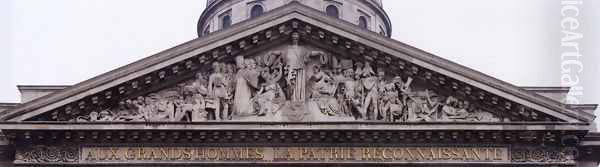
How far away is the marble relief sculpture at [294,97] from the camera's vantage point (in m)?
29.8

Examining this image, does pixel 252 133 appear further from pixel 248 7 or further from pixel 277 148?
pixel 248 7

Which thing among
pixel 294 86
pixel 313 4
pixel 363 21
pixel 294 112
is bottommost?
pixel 294 112

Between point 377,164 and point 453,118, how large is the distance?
203cm

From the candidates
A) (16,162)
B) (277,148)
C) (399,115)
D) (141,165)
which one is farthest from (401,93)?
(16,162)

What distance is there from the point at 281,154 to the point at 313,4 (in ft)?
73.0

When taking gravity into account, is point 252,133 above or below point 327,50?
below

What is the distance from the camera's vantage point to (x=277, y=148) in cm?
A: 2978

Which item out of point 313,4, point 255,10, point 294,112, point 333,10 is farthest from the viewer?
point 333,10

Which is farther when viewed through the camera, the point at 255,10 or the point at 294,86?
the point at 255,10

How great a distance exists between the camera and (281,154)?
29.7 m

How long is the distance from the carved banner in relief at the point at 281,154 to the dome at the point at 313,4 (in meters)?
22.1

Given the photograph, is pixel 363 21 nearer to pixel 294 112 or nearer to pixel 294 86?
pixel 294 86

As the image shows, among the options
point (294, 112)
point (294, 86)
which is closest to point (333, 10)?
point (294, 86)

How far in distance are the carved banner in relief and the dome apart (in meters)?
22.1
